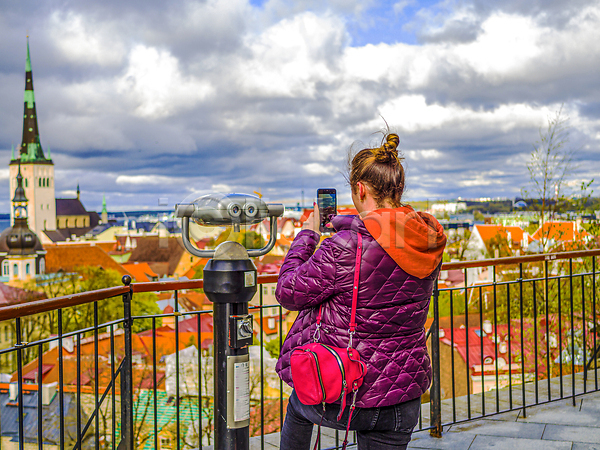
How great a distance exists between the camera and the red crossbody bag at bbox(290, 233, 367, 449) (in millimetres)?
1385

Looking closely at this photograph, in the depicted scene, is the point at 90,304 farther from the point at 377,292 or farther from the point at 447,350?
the point at 377,292

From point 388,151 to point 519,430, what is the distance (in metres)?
2.38

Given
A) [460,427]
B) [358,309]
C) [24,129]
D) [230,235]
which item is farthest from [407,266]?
[24,129]

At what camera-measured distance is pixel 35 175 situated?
104688 millimetres

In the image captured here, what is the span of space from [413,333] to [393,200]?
41cm

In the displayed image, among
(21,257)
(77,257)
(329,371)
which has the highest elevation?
(329,371)

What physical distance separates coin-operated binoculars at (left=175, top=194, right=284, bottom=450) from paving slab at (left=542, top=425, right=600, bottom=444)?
2.18 metres

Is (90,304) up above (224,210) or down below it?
below

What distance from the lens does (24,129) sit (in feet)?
331

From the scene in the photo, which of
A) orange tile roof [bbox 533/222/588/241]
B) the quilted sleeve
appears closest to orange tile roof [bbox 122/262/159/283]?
orange tile roof [bbox 533/222/588/241]

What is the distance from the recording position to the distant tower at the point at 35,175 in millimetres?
101719

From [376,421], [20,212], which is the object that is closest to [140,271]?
[20,212]

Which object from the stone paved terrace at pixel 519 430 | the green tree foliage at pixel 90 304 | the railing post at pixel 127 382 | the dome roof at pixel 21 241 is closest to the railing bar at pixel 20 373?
the railing post at pixel 127 382

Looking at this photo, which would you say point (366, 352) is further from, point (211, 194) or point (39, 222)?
point (39, 222)
